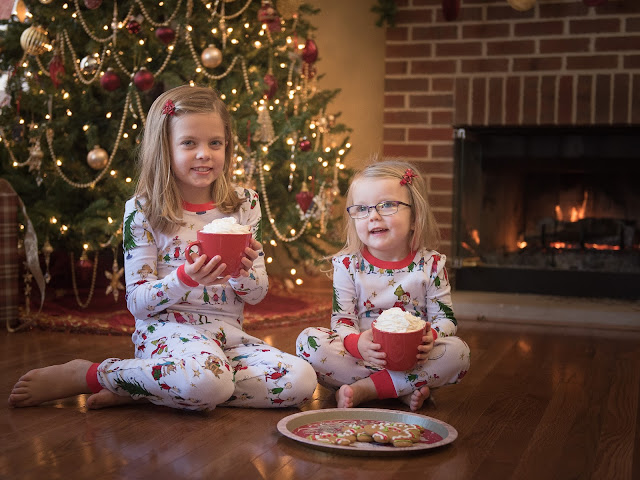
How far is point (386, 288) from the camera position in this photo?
2145mm

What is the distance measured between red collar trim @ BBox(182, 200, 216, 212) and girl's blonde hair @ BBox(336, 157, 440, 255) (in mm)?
366

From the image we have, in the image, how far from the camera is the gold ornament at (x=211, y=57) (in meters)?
3.34

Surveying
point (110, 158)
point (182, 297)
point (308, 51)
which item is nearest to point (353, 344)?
point (182, 297)

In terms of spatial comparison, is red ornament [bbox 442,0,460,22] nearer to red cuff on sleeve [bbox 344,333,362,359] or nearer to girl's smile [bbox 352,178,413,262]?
girl's smile [bbox 352,178,413,262]

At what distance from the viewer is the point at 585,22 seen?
13.3 feet

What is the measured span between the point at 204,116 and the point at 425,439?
0.94 metres

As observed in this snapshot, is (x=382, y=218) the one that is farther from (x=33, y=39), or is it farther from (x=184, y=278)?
(x=33, y=39)

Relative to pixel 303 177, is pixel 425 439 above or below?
below

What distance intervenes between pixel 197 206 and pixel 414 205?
1.83 ft

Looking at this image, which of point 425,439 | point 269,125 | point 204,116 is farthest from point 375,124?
point 425,439

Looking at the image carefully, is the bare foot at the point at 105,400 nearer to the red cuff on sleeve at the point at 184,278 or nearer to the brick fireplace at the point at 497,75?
the red cuff on sleeve at the point at 184,278

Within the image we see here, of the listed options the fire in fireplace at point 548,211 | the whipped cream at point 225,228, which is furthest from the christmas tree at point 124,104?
the whipped cream at point 225,228

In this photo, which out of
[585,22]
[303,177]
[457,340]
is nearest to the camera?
[457,340]

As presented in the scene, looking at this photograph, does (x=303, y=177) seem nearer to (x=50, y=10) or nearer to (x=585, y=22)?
(x=50, y=10)
